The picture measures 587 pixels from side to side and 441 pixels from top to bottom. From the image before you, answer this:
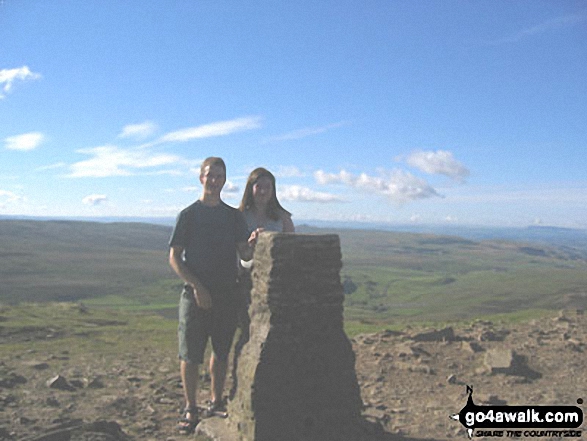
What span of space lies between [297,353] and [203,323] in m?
1.72

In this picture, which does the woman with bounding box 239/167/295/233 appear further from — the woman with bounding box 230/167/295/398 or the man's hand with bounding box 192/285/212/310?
the man's hand with bounding box 192/285/212/310

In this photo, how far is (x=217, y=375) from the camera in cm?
846

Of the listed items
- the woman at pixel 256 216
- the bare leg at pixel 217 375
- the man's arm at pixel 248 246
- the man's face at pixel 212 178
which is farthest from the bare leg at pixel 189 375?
the man's face at pixel 212 178

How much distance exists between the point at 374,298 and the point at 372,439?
96010 mm

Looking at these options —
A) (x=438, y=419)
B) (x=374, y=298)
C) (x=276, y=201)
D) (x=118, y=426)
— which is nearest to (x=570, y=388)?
(x=438, y=419)

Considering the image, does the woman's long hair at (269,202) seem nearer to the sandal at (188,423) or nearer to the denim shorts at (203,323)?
the denim shorts at (203,323)

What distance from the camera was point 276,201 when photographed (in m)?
8.37

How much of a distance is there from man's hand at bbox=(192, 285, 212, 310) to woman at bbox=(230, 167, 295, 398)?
0.95 m

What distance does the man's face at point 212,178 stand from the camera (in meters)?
7.69

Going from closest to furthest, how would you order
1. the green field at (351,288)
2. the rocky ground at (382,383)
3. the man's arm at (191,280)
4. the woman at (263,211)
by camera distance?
the man's arm at (191,280) < the woman at (263,211) < the rocky ground at (382,383) < the green field at (351,288)

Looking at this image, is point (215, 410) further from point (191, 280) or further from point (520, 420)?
point (520, 420)

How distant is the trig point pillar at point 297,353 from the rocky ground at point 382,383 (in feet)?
Answer: 5.07

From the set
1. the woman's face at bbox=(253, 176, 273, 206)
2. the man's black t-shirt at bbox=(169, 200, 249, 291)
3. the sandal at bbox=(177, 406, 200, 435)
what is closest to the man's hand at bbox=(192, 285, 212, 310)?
the man's black t-shirt at bbox=(169, 200, 249, 291)

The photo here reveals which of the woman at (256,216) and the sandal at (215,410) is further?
the sandal at (215,410)
